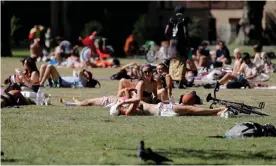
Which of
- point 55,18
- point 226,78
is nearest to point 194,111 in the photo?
A: point 226,78

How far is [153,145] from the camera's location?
1236 centimetres

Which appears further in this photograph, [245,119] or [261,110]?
[261,110]

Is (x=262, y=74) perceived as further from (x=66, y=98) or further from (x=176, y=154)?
(x=176, y=154)

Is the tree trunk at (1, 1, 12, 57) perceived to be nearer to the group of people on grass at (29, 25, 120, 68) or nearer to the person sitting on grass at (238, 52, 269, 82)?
the group of people on grass at (29, 25, 120, 68)

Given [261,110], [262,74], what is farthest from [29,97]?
[262,74]

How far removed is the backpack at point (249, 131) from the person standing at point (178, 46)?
10.3 m

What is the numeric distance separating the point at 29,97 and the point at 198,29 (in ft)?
131

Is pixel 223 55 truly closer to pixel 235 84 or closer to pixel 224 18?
pixel 235 84

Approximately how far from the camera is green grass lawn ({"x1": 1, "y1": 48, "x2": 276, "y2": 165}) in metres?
11.2

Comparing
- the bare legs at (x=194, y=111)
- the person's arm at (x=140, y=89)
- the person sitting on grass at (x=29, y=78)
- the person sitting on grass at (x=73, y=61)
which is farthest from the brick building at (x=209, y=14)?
the bare legs at (x=194, y=111)

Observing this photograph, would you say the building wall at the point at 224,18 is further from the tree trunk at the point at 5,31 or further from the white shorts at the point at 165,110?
the white shorts at the point at 165,110

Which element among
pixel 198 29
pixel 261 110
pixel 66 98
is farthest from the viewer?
pixel 198 29

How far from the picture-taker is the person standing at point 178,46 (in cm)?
2361

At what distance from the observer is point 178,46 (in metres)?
23.8
